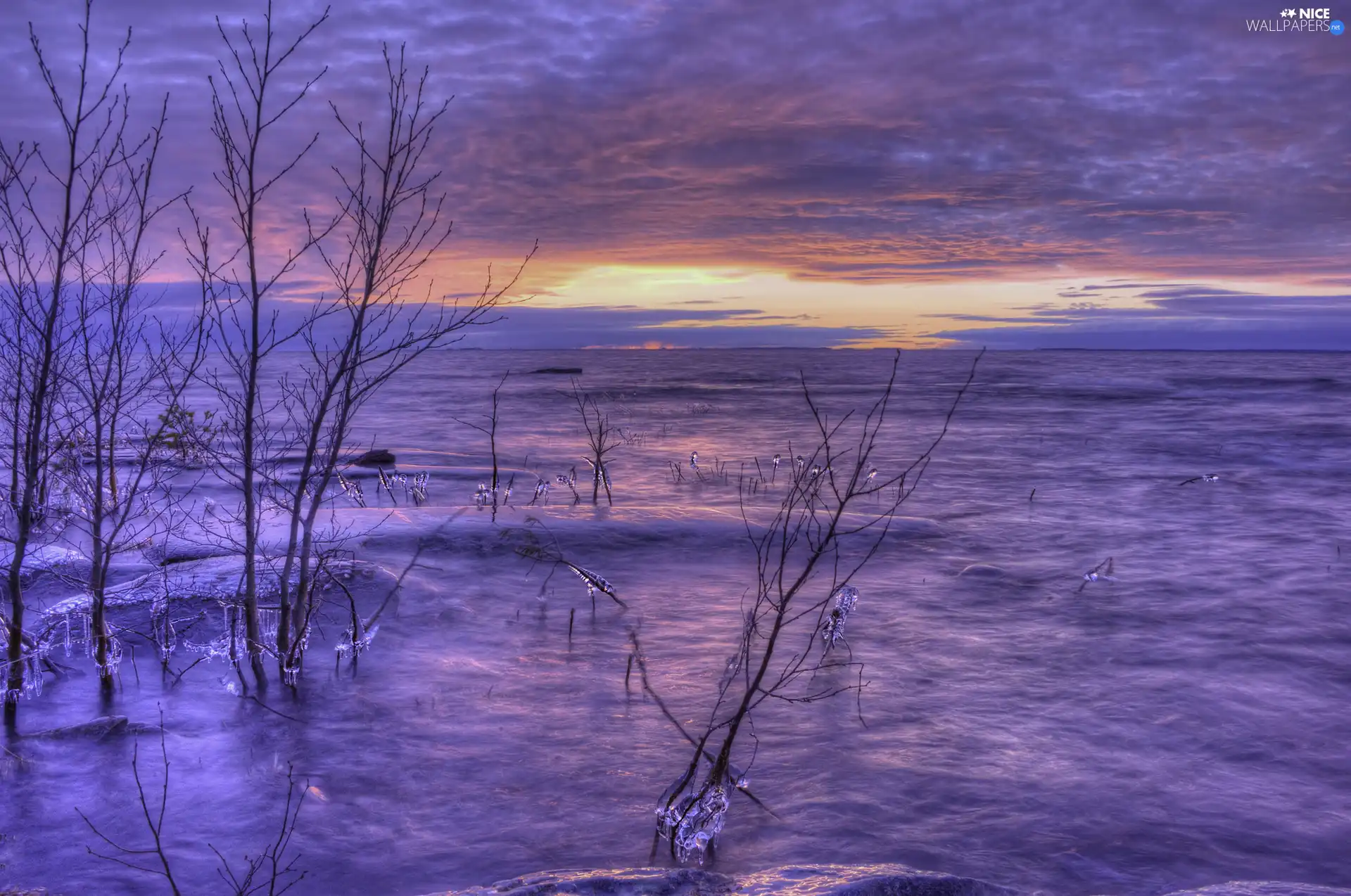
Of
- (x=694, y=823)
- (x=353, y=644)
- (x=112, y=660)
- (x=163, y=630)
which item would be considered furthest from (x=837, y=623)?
(x=112, y=660)

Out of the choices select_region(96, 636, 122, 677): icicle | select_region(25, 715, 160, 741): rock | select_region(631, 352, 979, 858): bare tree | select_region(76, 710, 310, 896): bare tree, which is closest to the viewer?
select_region(631, 352, 979, 858): bare tree

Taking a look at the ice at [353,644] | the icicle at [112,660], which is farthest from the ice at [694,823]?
the icicle at [112,660]

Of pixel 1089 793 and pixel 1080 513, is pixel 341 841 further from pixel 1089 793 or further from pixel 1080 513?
pixel 1080 513

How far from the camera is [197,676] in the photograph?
7.24 meters

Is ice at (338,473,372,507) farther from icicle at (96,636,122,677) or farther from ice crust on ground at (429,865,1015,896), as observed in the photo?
ice crust on ground at (429,865,1015,896)

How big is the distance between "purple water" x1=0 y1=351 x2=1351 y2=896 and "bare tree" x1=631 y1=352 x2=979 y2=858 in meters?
0.26

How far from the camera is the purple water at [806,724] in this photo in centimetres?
501

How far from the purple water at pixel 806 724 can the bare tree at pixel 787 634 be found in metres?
0.26

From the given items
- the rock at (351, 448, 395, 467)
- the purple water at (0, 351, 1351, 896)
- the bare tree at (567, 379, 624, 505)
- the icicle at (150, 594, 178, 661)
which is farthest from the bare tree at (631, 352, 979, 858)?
the rock at (351, 448, 395, 467)

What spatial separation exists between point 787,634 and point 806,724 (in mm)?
2274

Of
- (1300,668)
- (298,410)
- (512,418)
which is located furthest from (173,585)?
(298,410)

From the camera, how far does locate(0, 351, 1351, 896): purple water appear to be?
197 inches

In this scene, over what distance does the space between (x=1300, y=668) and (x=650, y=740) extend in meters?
6.62

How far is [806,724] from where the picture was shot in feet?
22.1
